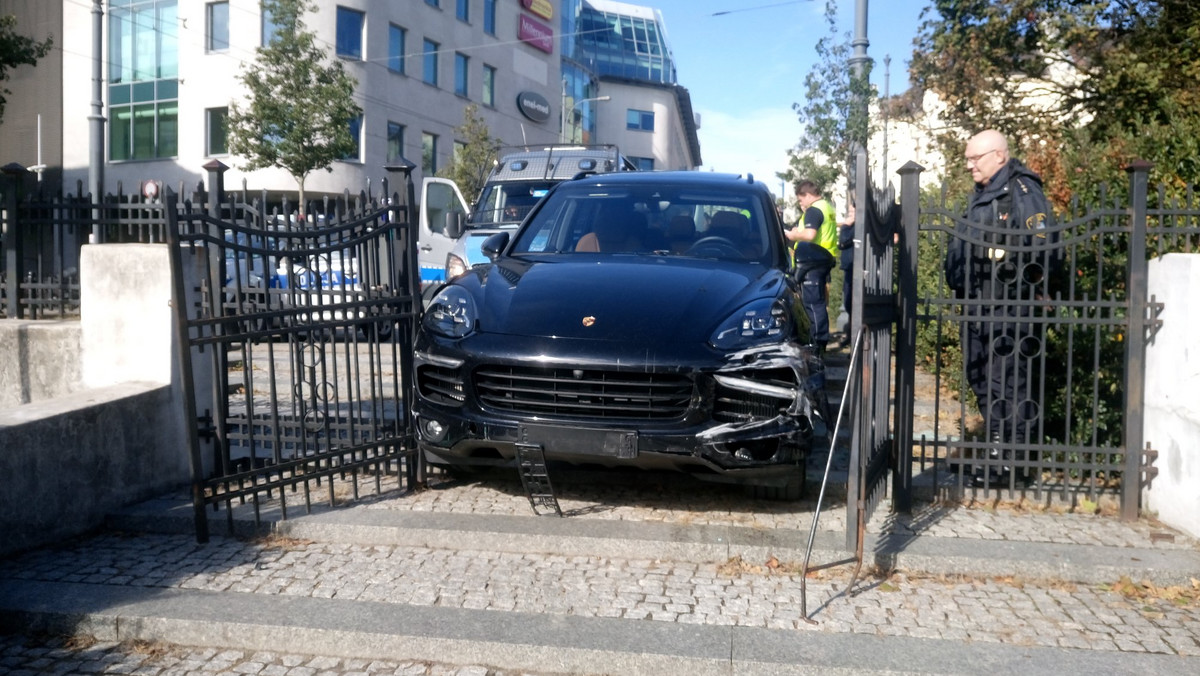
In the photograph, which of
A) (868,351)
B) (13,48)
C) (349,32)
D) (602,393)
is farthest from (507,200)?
(349,32)

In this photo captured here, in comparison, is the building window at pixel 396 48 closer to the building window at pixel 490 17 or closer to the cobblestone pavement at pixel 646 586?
the building window at pixel 490 17

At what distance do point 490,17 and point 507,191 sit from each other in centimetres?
3431

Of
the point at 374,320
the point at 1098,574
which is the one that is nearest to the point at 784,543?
the point at 1098,574

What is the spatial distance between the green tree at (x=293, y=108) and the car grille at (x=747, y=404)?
2403cm

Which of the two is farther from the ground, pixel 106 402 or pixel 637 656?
pixel 106 402

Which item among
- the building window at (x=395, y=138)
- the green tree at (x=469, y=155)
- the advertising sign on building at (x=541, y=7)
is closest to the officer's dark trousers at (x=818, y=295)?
the green tree at (x=469, y=155)

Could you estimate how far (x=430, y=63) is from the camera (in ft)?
136

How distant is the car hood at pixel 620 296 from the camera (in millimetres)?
5371

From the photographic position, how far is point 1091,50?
11.6 metres

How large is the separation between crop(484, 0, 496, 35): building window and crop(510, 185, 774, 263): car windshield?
41362mm

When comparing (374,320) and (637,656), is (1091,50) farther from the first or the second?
(637,656)

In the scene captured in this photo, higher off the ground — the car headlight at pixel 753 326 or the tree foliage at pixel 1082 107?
the tree foliage at pixel 1082 107

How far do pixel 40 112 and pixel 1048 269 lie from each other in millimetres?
42058

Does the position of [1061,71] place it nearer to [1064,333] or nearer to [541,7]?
[1064,333]
